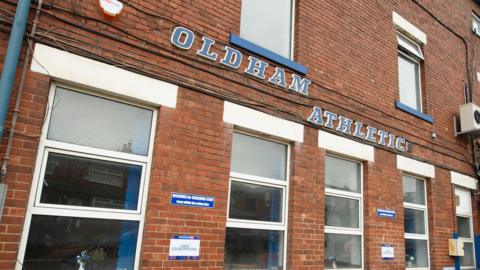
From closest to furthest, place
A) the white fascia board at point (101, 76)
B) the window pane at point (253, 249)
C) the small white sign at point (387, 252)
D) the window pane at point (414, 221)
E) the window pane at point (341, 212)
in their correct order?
the white fascia board at point (101, 76), the window pane at point (253, 249), the window pane at point (341, 212), the small white sign at point (387, 252), the window pane at point (414, 221)

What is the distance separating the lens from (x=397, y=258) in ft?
21.9

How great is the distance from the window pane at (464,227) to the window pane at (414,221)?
5.07 ft

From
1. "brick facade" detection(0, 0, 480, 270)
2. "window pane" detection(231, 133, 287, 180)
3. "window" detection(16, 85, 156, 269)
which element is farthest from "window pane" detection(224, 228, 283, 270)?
"window" detection(16, 85, 156, 269)

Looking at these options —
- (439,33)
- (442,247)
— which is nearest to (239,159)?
(442,247)

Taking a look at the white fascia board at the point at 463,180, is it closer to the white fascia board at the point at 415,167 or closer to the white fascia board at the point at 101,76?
the white fascia board at the point at 415,167

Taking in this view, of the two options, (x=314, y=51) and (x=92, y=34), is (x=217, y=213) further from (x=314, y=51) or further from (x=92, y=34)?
(x=314, y=51)

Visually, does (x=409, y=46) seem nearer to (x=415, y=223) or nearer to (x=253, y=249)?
(x=415, y=223)

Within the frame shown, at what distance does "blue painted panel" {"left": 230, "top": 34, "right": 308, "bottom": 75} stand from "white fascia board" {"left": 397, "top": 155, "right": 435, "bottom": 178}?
9.47 ft

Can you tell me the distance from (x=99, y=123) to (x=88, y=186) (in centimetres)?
66

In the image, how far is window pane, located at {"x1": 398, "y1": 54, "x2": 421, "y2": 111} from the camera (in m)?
8.19

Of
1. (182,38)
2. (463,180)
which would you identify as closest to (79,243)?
(182,38)

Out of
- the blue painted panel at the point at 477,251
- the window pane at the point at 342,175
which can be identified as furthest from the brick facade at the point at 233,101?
the blue painted panel at the point at 477,251

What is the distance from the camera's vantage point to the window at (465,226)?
8617 mm

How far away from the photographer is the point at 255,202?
16.8ft
